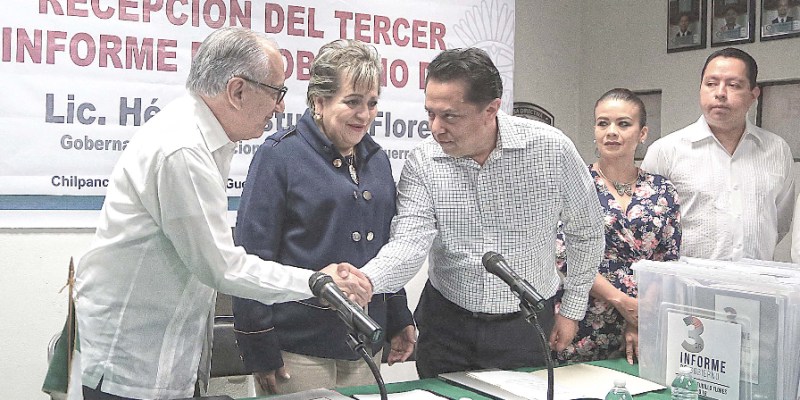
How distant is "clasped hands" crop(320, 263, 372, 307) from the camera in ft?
6.23

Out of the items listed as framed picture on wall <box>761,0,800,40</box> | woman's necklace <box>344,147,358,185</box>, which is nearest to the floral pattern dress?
woman's necklace <box>344,147,358,185</box>

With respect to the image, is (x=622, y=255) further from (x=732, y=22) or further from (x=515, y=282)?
(x=732, y=22)

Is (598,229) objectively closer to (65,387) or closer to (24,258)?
(65,387)

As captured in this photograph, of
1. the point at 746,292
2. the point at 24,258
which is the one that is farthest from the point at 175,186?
the point at 24,258

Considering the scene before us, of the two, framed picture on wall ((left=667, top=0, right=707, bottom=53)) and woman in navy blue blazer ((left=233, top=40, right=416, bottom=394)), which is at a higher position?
framed picture on wall ((left=667, top=0, right=707, bottom=53))

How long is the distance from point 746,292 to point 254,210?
47.9 inches

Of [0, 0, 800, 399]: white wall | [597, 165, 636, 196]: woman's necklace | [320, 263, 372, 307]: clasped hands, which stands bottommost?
[320, 263, 372, 307]: clasped hands

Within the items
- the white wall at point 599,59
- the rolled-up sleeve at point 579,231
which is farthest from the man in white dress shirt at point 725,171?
the white wall at point 599,59

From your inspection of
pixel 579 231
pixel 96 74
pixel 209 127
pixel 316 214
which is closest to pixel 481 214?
pixel 579 231

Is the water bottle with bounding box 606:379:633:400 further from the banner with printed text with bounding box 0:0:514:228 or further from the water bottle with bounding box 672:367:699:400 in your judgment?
the banner with printed text with bounding box 0:0:514:228

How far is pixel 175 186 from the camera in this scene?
166 cm

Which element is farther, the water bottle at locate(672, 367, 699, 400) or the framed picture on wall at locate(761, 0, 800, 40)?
the framed picture on wall at locate(761, 0, 800, 40)

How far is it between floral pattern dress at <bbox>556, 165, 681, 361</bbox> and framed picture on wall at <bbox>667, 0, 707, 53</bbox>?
227 cm

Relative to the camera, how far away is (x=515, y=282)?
164 cm
